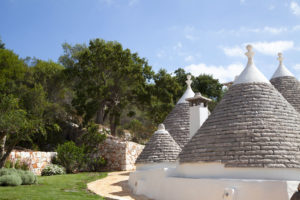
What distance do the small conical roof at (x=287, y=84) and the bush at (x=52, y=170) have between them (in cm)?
1460

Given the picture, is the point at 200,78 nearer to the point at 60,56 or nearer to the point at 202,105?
the point at 60,56

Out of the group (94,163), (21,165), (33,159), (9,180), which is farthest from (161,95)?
(9,180)

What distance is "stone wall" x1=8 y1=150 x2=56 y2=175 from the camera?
20406mm

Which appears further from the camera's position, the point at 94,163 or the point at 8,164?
the point at 94,163

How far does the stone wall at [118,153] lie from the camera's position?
80.1 feet

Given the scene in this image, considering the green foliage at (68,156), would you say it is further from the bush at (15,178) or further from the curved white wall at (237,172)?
the curved white wall at (237,172)

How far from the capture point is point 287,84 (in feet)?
49.0

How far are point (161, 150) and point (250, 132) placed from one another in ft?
18.1

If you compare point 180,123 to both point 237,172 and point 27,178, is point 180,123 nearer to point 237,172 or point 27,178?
point 237,172

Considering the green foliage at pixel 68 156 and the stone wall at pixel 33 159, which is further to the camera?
the green foliage at pixel 68 156

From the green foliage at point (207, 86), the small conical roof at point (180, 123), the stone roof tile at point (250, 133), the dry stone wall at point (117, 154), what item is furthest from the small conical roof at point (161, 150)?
the green foliage at point (207, 86)

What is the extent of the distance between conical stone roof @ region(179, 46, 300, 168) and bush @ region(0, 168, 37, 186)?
819 cm

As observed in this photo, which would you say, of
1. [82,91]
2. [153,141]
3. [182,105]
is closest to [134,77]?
[82,91]

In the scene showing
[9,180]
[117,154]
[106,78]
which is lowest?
[9,180]
